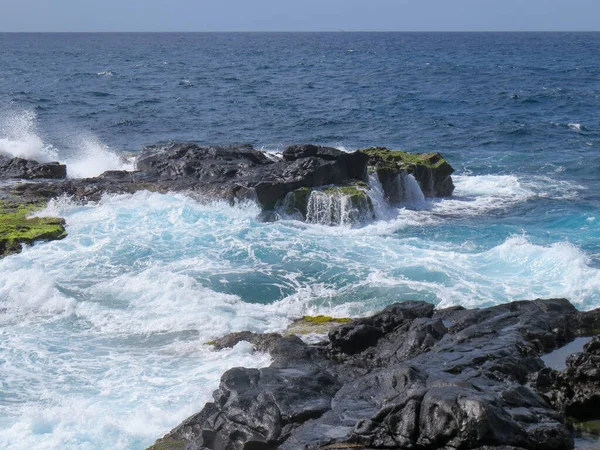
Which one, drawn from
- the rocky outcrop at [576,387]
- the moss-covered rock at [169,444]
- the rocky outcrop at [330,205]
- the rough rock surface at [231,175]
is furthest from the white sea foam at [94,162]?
the rocky outcrop at [576,387]

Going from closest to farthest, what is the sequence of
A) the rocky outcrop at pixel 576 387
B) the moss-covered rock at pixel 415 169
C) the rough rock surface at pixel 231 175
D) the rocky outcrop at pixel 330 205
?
the rocky outcrop at pixel 576 387
the rocky outcrop at pixel 330 205
the rough rock surface at pixel 231 175
the moss-covered rock at pixel 415 169

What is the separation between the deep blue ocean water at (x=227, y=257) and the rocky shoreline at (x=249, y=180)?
71 centimetres

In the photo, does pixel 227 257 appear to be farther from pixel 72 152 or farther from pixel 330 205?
pixel 72 152

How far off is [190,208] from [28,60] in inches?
3390

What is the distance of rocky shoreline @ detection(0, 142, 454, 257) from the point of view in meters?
24.3

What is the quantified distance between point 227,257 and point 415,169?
991 centimetres

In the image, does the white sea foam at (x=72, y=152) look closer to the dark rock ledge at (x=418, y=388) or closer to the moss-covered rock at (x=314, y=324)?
the moss-covered rock at (x=314, y=324)

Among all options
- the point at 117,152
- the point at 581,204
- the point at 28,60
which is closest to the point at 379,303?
the point at 581,204

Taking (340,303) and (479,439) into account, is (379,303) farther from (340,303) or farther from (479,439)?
(479,439)

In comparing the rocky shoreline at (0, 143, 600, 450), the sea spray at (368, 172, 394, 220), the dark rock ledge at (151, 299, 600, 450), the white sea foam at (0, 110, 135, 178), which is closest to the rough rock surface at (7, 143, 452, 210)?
the sea spray at (368, 172, 394, 220)

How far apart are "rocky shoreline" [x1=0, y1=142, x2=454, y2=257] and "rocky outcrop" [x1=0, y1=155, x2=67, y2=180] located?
4 cm

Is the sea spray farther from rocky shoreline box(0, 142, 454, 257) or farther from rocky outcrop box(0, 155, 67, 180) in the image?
rocky outcrop box(0, 155, 67, 180)

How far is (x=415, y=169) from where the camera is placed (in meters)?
27.8

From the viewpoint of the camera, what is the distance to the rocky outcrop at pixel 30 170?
2850cm
